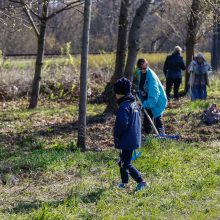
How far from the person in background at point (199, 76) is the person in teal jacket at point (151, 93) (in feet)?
15.7

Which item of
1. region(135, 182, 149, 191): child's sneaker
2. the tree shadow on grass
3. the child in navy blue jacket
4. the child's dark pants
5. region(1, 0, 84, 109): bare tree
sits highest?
region(1, 0, 84, 109): bare tree

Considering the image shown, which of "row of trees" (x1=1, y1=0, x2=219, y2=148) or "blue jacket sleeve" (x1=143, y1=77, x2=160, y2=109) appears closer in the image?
"row of trees" (x1=1, y1=0, x2=219, y2=148)

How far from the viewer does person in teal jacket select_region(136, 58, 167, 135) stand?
10.0 meters

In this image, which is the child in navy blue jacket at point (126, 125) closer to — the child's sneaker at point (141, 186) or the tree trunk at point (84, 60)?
the child's sneaker at point (141, 186)

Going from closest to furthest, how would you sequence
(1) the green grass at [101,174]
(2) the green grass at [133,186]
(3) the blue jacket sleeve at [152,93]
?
(2) the green grass at [133,186] → (1) the green grass at [101,174] → (3) the blue jacket sleeve at [152,93]

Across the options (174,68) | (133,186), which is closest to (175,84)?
(174,68)

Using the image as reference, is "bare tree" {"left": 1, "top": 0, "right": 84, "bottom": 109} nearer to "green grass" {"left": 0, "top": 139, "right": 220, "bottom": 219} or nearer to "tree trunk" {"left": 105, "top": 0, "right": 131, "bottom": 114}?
"tree trunk" {"left": 105, "top": 0, "right": 131, "bottom": 114}

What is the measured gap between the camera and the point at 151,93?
10.0 metres

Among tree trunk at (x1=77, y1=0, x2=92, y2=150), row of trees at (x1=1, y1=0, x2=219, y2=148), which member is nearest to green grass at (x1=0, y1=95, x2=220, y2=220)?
tree trunk at (x1=77, y1=0, x2=92, y2=150)

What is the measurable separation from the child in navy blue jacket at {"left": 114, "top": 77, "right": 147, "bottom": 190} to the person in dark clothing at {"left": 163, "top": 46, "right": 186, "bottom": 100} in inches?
384

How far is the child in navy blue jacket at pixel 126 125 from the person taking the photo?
6.78 metres

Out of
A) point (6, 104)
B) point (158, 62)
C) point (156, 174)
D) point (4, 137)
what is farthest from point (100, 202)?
point (158, 62)

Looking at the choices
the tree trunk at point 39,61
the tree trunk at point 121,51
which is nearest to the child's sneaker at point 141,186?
the tree trunk at point 121,51

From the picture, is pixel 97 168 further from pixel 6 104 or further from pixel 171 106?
pixel 6 104
